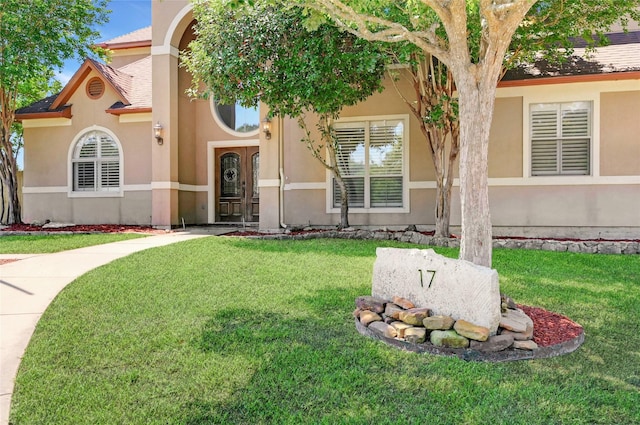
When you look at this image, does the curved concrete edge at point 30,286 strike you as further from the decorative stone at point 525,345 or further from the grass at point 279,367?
the decorative stone at point 525,345

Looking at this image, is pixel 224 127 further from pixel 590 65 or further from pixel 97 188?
pixel 590 65

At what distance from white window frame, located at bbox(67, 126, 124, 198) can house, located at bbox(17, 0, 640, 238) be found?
0.11 ft

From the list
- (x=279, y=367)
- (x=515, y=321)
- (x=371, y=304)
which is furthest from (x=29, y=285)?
(x=515, y=321)

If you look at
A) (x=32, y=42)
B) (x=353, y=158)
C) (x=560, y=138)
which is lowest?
(x=353, y=158)

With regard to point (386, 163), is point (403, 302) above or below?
below

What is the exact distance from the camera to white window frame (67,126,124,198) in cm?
1405

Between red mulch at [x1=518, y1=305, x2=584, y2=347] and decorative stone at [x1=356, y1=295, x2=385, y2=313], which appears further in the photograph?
decorative stone at [x1=356, y1=295, x2=385, y2=313]

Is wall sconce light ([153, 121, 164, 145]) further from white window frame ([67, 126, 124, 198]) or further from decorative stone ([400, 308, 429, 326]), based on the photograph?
decorative stone ([400, 308, 429, 326])

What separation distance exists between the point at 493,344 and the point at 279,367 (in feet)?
5.42

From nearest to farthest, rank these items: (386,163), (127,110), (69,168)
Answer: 1. (386,163)
2. (127,110)
3. (69,168)

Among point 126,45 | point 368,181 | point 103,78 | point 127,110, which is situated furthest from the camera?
point 126,45

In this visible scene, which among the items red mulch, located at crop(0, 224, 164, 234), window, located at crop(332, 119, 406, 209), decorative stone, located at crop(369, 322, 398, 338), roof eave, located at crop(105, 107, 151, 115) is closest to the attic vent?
roof eave, located at crop(105, 107, 151, 115)

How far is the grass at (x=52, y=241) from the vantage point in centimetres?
864

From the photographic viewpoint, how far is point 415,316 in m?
3.75
